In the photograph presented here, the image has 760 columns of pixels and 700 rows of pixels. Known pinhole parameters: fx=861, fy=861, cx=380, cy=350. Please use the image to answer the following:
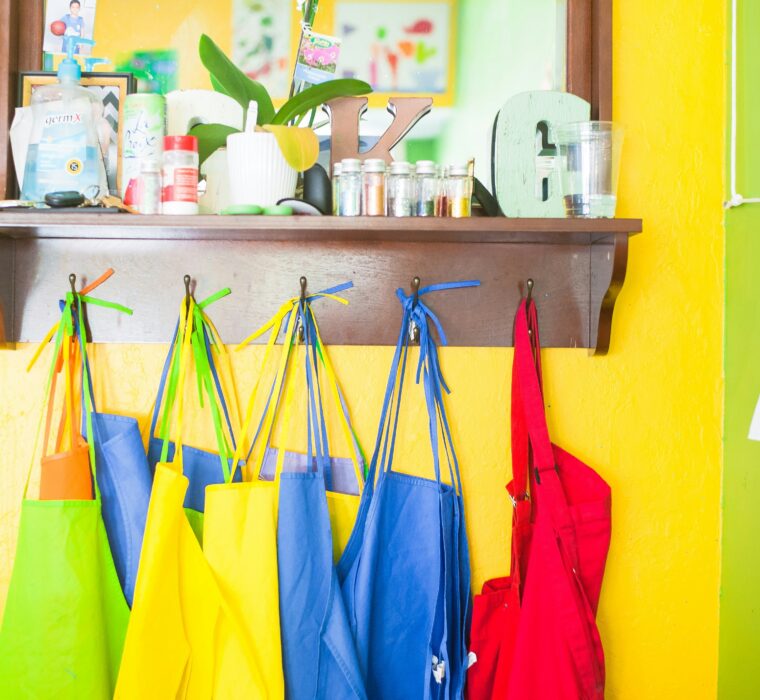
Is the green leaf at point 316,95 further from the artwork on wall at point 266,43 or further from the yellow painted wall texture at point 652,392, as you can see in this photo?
the yellow painted wall texture at point 652,392

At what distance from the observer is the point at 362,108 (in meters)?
1.22

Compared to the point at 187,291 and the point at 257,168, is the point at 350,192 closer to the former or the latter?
the point at 257,168

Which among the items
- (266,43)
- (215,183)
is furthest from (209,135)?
(266,43)

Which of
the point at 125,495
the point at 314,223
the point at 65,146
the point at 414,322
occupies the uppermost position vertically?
the point at 65,146

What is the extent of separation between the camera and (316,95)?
3.86ft

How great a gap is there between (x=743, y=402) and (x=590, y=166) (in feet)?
1.42

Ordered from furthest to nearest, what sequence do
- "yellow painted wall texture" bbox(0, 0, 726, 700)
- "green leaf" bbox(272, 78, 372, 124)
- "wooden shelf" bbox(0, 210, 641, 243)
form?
"yellow painted wall texture" bbox(0, 0, 726, 700), "green leaf" bbox(272, 78, 372, 124), "wooden shelf" bbox(0, 210, 641, 243)

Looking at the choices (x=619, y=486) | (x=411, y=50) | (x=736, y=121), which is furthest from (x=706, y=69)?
(x=619, y=486)

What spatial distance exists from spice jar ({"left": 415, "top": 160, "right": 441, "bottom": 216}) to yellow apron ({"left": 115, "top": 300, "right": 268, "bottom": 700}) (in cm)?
48

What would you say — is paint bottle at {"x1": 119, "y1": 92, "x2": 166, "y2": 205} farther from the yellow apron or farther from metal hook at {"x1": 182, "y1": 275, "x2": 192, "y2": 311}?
the yellow apron

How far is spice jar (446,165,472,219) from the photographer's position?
1.15 meters

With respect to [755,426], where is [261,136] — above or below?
above

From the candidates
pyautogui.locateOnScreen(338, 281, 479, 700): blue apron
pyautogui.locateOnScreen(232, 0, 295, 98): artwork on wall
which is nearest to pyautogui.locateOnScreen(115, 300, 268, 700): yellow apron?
pyautogui.locateOnScreen(338, 281, 479, 700): blue apron

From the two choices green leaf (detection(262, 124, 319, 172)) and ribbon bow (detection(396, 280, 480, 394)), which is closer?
green leaf (detection(262, 124, 319, 172))
